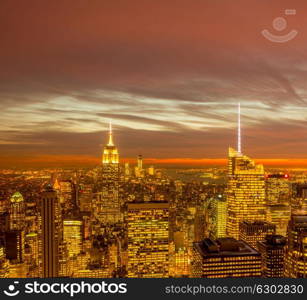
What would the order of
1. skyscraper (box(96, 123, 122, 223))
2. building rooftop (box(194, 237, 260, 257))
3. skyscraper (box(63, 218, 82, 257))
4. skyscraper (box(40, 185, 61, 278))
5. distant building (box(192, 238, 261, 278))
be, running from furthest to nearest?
skyscraper (box(63, 218, 82, 257)) → skyscraper (box(40, 185, 61, 278)) → building rooftop (box(194, 237, 260, 257)) → distant building (box(192, 238, 261, 278)) → skyscraper (box(96, 123, 122, 223))

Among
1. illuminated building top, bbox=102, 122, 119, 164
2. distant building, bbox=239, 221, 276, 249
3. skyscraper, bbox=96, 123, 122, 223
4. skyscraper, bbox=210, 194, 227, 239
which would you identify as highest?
illuminated building top, bbox=102, 122, 119, 164

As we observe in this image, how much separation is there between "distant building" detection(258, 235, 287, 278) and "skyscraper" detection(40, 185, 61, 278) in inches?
164

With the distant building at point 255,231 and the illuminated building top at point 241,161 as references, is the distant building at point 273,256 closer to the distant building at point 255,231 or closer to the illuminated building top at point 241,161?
the distant building at point 255,231

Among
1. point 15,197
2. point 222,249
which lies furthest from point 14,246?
point 222,249

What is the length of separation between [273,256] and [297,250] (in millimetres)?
771

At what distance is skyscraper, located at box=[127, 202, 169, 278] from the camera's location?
7.93m

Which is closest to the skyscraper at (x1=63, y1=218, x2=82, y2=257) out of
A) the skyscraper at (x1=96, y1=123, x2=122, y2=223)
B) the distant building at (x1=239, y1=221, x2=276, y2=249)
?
the skyscraper at (x1=96, y1=123, x2=122, y2=223)

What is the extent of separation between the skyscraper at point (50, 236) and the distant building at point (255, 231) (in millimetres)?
4875

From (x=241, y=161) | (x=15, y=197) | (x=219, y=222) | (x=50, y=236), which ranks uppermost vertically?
(x=241, y=161)

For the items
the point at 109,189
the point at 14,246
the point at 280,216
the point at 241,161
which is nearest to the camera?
the point at 109,189

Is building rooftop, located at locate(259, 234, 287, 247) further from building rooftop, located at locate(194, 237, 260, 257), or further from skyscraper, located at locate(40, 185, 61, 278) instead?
skyscraper, located at locate(40, 185, 61, 278)

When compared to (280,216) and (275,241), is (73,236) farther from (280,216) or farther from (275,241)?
(280,216)

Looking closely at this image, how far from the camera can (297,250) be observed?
20.6ft

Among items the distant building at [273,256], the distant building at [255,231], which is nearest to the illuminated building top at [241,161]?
the distant building at [273,256]
